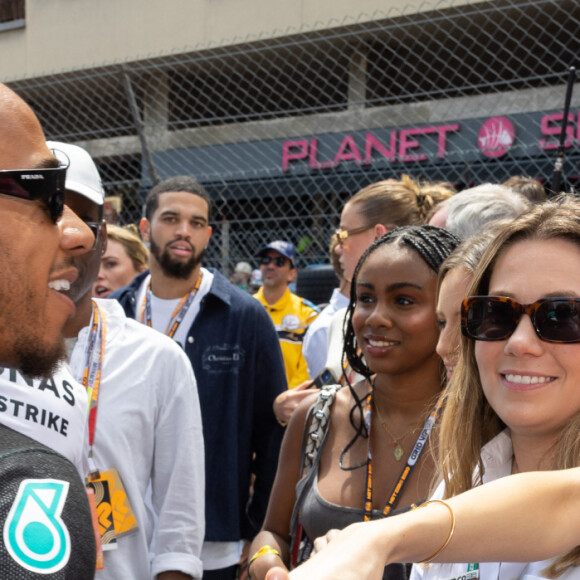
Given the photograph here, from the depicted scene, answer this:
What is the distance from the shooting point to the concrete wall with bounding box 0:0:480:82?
14.6 meters

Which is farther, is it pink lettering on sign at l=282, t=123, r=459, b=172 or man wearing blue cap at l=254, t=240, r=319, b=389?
pink lettering on sign at l=282, t=123, r=459, b=172

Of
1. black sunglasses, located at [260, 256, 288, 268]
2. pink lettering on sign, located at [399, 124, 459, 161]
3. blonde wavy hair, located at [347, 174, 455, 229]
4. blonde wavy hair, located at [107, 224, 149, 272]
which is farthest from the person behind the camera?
pink lettering on sign, located at [399, 124, 459, 161]

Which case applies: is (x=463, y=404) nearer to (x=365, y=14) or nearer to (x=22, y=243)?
(x=22, y=243)

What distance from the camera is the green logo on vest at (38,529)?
93 cm

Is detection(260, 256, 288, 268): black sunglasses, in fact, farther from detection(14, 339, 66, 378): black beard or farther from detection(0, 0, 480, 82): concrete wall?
detection(0, 0, 480, 82): concrete wall

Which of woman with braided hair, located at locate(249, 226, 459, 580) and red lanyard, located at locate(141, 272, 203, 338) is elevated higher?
red lanyard, located at locate(141, 272, 203, 338)

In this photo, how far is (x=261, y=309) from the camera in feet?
12.4

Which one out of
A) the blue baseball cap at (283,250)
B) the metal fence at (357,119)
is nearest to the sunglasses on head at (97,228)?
the blue baseball cap at (283,250)

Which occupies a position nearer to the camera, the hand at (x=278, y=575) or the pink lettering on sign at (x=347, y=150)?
the hand at (x=278, y=575)

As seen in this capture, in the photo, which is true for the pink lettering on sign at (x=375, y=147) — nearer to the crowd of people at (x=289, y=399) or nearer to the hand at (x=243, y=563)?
the crowd of people at (x=289, y=399)

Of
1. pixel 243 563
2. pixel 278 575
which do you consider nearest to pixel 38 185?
pixel 278 575

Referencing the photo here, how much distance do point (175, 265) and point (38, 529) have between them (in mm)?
2985

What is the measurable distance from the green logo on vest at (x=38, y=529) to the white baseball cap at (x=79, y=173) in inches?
62.6

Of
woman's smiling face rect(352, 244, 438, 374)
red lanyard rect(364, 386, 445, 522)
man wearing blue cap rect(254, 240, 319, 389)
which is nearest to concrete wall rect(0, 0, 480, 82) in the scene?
man wearing blue cap rect(254, 240, 319, 389)
